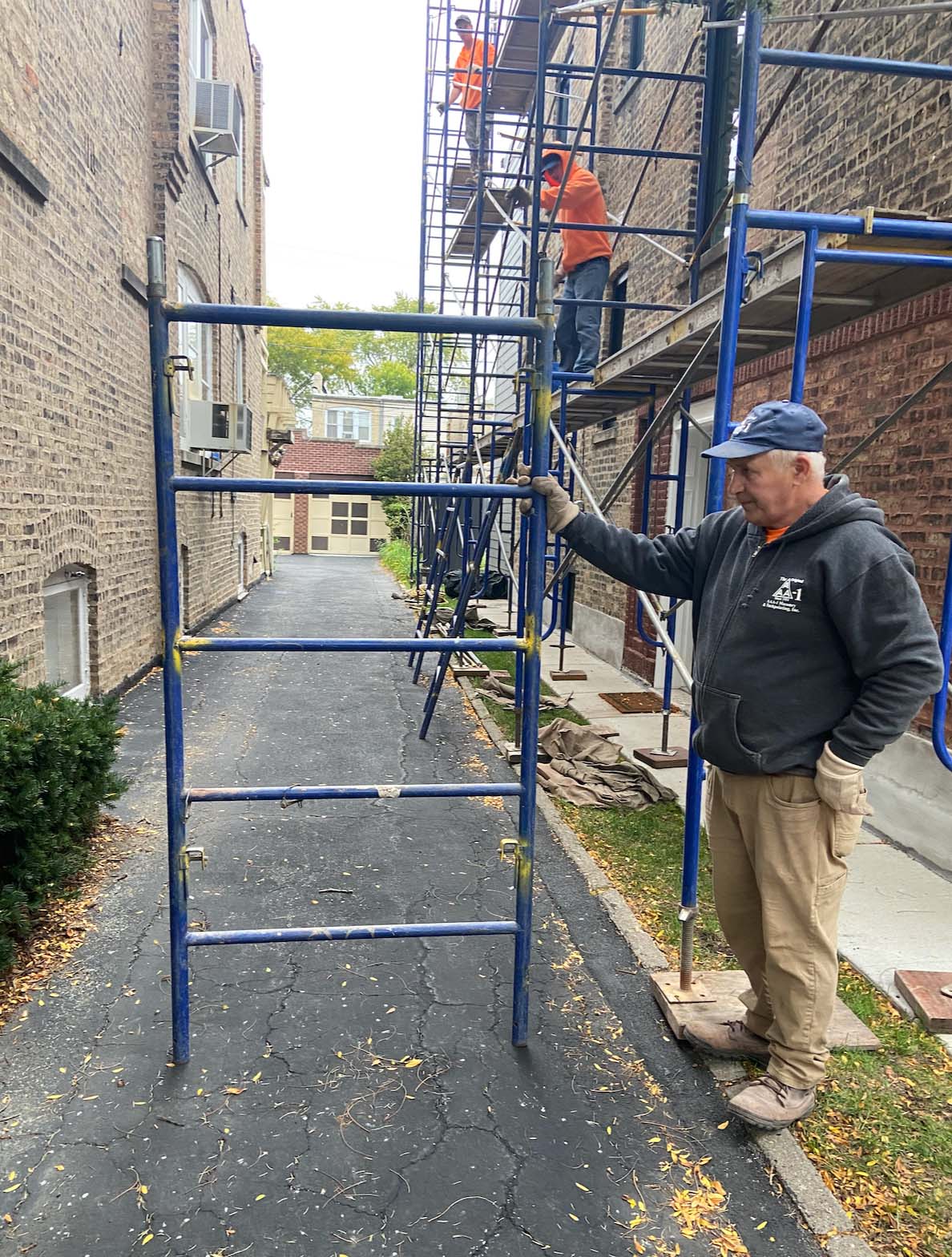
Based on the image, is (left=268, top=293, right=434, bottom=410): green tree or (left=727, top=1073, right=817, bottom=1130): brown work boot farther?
(left=268, top=293, right=434, bottom=410): green tree

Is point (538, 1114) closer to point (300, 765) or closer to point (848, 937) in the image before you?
point (848, 937)

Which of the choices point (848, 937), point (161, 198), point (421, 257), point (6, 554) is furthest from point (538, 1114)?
point (421, 257)

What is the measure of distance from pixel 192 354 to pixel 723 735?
10.6m

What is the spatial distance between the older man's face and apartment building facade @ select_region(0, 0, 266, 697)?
4290mm

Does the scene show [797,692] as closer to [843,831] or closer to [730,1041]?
[843,831]

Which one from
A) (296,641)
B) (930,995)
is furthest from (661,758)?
(296,641)

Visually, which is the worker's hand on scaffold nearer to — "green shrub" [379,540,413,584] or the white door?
the white door

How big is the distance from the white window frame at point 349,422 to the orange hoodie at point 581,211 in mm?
34140

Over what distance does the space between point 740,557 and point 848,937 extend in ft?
6.52

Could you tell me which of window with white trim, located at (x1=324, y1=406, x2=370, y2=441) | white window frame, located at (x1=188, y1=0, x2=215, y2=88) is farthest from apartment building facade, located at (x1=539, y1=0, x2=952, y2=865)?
window with white trim, located at (x1=324, y1=406, x2=370, y2=441)

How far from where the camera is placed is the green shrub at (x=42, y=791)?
325cm

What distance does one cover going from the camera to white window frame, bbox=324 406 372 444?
1603 inches

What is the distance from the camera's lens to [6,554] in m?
4.95

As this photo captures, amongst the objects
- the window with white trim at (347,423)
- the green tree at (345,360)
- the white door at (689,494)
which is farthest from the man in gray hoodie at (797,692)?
the green tree at (345,360)
